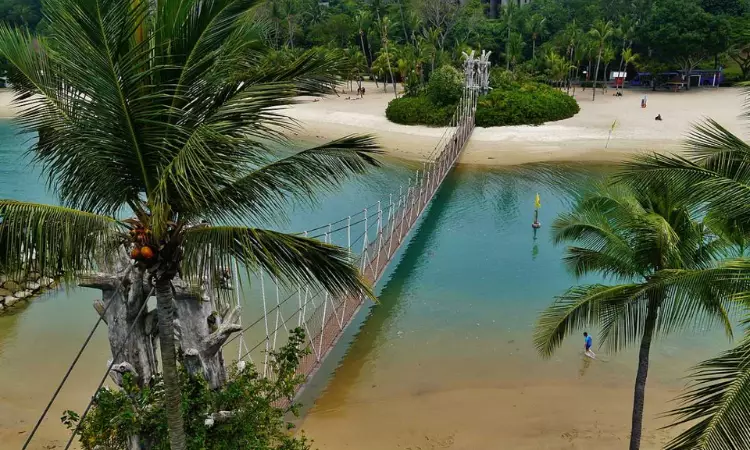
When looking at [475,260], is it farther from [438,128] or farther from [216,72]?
[438,128]

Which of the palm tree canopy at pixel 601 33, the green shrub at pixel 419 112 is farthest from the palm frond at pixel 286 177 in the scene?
the palm tree canopy at pixel 601 33

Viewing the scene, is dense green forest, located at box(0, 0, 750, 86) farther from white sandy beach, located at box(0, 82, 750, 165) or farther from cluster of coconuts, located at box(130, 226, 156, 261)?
cluster of coconuts, located at box(130, 226, 156, 261)

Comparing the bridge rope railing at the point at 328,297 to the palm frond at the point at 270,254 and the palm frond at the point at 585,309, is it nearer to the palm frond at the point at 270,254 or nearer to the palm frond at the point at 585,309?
the palm frond at the point at 270,254

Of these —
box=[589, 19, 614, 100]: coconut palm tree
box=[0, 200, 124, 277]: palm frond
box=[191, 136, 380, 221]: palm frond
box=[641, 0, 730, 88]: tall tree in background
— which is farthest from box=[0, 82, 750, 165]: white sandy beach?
box=[0, 200, 124, 277]: palm frond

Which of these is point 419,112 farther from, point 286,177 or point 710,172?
point 286,177

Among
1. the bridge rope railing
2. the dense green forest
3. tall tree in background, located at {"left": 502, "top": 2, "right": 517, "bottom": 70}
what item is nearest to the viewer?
the bridge rope railing

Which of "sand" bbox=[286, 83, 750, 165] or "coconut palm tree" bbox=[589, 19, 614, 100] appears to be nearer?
"sand" bbox=[286, 83, 750, 165]

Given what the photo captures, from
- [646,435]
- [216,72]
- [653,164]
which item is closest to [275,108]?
[216,72]

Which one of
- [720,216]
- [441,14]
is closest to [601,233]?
[720,216]
